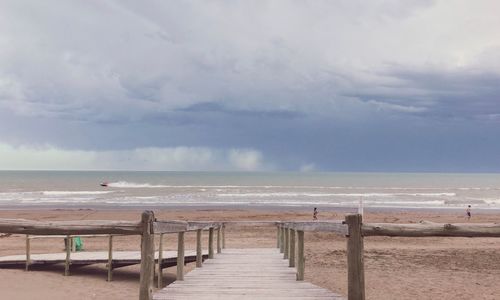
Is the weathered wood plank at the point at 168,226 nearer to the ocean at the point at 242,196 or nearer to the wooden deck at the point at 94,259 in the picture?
the wooden deck at the point at 94,259

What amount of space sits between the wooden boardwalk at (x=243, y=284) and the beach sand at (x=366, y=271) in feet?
6.99

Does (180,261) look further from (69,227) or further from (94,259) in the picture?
(94,259)

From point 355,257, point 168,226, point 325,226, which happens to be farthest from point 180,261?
point 355,257

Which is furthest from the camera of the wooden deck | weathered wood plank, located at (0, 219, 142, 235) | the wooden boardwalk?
the wooden deck

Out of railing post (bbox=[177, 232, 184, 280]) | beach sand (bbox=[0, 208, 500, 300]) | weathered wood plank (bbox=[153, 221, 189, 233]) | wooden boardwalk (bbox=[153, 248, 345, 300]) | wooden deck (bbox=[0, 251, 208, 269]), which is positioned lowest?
beach sand (bbox=[0, 208, 500, 300])

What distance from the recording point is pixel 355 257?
6.63 m

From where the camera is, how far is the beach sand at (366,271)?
12047 millimetres

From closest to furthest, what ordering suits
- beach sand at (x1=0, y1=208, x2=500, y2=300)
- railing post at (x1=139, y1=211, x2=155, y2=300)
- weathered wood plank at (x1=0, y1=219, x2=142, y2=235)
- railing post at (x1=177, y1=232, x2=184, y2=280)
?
railing post at (x1=139, y1=211, x2=155, y2=300), weathered wood plank at (x1=0, y1=219, x2=142, y2=235), railing post at (x1=177, y1=232, x2=184, y2=280), beach sand at (x1=0, y1=208, x2=500, y2=300)

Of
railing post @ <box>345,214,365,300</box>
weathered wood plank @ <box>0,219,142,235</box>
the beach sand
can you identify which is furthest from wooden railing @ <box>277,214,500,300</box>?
the beach sand

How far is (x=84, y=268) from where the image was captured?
15.0 metres

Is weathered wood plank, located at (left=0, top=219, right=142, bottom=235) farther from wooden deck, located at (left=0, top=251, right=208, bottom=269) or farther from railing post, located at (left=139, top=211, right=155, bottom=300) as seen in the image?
wooden deck, located at (left=0, top=251, right=208, bottom=269)

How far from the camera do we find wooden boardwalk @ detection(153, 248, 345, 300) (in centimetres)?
753

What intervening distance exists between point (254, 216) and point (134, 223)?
2772 cm

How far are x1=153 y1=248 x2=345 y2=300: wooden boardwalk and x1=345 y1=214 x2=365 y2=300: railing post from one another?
502 mm
